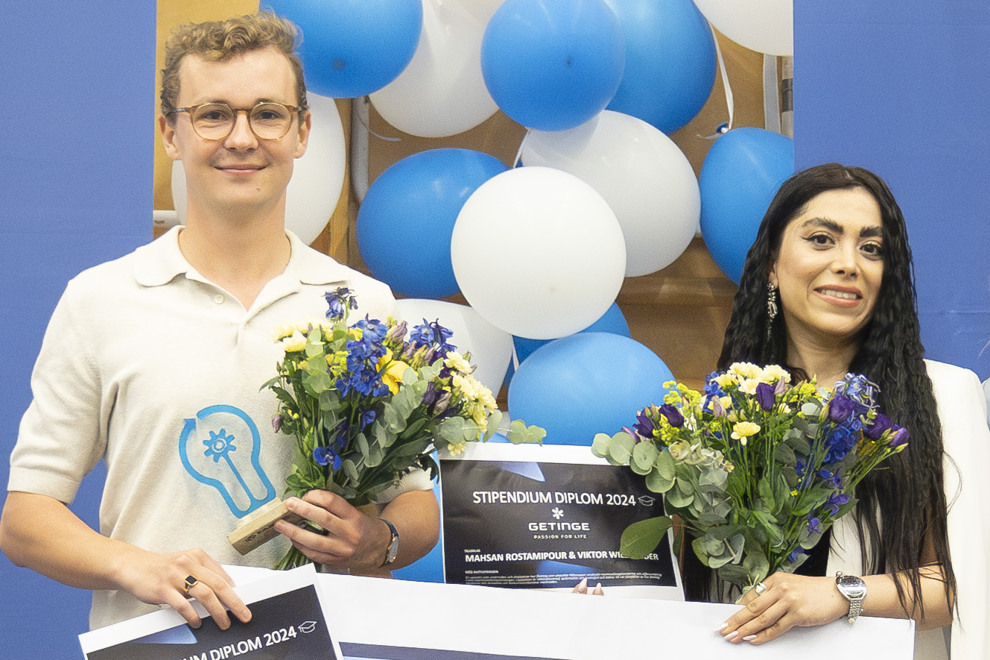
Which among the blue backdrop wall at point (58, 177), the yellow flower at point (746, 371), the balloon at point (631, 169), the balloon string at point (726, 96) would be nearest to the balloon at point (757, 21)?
the balloon string at point (726, 96)

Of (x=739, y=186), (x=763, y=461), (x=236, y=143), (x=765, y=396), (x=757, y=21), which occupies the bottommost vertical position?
(x=763, y=461)

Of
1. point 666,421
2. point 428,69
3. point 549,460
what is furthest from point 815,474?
point 428,69

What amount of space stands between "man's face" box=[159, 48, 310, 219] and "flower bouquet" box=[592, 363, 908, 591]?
716 mm

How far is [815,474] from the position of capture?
1689 millimetres

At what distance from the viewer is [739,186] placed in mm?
2719

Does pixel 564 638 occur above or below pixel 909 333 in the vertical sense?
below

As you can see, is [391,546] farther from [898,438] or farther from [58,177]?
[58,177]

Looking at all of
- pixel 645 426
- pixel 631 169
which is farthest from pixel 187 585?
pixel 631 169

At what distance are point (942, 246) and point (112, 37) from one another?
182 cm

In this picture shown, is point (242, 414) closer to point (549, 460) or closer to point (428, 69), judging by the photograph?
point (549, 460)

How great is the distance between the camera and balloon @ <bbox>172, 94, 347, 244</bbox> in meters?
2.60

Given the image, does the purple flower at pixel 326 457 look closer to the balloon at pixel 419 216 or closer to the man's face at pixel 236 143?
the man's face at pixel 236 143

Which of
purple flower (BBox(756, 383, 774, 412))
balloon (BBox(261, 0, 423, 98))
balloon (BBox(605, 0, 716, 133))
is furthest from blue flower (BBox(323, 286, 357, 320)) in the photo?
balloon (BBox(605, 0, 716, 133))

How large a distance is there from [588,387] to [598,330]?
337mm
